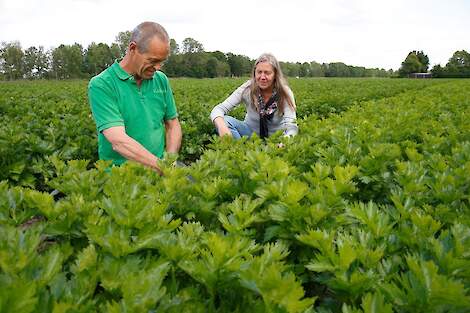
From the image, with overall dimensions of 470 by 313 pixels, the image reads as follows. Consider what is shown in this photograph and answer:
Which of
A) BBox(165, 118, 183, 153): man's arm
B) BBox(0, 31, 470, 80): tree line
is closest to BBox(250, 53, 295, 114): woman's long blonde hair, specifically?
BBox(165, 118, 183, 153): man's arm

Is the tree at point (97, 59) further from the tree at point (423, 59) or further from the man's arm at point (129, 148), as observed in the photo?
the man's arm at point (129, 148)

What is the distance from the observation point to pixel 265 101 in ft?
18.8

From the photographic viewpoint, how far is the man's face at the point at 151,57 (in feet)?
11.1

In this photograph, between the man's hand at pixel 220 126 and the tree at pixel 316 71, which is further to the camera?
the tree at pixel 316 71

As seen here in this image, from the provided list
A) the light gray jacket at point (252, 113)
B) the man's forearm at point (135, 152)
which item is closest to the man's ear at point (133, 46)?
the man's forearm at point (135, 152)

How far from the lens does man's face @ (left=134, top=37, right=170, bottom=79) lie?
338 centimetres

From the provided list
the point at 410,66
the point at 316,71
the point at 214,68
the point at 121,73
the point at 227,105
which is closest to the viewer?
the point at 121,73

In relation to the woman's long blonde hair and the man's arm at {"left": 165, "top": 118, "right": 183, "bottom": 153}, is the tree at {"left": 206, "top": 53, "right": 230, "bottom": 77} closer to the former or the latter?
the woman's long blonde hair

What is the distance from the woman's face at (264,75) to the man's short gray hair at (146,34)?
2.18 meters

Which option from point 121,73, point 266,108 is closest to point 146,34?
point 121,73

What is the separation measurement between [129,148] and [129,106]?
0.77 meters

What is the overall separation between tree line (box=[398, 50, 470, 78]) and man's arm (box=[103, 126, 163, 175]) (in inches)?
3417

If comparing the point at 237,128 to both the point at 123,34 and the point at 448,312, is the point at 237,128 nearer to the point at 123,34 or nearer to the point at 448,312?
the point at 448,312

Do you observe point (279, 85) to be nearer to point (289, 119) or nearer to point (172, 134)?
point (289, 119)
